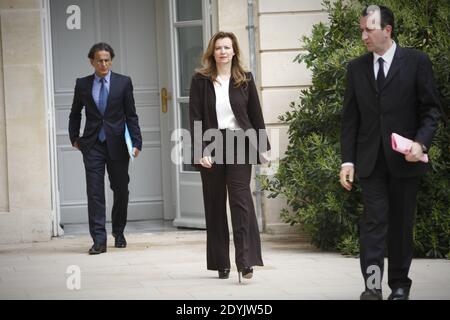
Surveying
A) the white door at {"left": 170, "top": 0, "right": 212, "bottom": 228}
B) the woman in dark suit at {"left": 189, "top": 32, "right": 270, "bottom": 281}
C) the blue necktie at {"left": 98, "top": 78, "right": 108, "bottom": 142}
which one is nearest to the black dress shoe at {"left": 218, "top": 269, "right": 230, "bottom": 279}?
the woman in dark suit at {"left": 189, "top": 32, "right": 270, "bottom": 281}

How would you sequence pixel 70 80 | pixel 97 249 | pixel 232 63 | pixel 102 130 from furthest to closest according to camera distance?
1. pixel 70 80
2. pixel 102 130
3. pixel 97 249
4. pixel 232 63

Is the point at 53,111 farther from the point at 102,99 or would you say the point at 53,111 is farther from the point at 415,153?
the point at 415,153

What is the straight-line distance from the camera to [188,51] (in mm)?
11711

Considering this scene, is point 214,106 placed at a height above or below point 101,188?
above

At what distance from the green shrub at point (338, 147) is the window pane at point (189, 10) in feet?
5.87

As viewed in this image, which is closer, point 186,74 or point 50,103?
point 50,103

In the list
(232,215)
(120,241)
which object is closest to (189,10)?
(120,241)

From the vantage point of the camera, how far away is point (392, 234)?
21.7ft

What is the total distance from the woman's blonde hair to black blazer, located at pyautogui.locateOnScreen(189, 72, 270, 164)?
0.04 m

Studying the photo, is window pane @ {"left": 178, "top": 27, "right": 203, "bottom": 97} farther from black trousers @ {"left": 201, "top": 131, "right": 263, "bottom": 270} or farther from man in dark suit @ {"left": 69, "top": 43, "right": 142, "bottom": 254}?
black trousers @ {"left": 201, "top": 131, "right": 263, "bottom": 270}

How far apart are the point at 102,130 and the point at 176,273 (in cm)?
215

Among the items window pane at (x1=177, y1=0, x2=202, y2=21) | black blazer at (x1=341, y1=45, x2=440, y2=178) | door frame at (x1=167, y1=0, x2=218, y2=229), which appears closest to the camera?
black blazer at (x1=341, y1=45, x2=440, y2=178)

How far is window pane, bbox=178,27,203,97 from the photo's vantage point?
11648 mm

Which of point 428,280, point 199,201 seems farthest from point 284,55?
point 428,280
